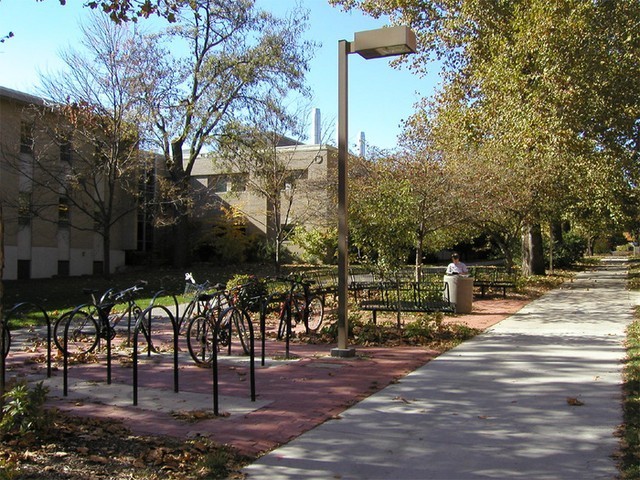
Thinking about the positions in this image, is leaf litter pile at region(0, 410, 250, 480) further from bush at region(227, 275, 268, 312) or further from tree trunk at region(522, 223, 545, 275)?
tree trunk at region(522, 223, 545, 275)

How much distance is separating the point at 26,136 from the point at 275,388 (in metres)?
20.8

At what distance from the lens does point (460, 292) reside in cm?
1448

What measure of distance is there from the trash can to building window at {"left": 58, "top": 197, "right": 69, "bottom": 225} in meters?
18.7

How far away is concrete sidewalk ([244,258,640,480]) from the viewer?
4.50m

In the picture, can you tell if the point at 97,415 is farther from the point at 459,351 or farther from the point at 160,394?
the point at 459,351

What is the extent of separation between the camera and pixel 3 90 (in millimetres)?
23828

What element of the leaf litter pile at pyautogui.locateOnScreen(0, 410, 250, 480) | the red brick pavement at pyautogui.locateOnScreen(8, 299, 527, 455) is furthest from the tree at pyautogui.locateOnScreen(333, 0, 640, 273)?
the leaf litter pile at pyautogui.locateOnScreen(0, 410, 250, 480)

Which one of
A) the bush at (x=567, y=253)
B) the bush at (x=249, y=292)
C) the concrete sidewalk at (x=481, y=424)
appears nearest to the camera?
the concrete sidewalk at (x=481, y=424)

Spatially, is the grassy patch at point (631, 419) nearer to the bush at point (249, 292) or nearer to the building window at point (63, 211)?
the bush at point (249, 292)

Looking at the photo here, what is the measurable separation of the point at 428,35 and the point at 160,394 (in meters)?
19.3

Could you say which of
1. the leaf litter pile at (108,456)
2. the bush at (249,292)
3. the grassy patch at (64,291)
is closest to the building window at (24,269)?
the grassy patch at (64,291)

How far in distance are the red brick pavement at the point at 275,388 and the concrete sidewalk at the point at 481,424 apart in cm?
23

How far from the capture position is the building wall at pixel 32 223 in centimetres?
2423

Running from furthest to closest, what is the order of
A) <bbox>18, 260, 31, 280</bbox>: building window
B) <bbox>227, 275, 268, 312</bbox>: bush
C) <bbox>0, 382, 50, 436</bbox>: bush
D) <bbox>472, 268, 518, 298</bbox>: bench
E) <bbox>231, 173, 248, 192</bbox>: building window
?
<bbox>18, 260, 31, 280</bbox>: building window, <bbox>231, 173, 248, 192</bbox>: building window, <bbox>472, 268, 518, 298</bbox>: bench, <bbox>227, 275, 268, 312</bbox>: bush, <bbox>0, 382, 50, 436</bbox>: bush
